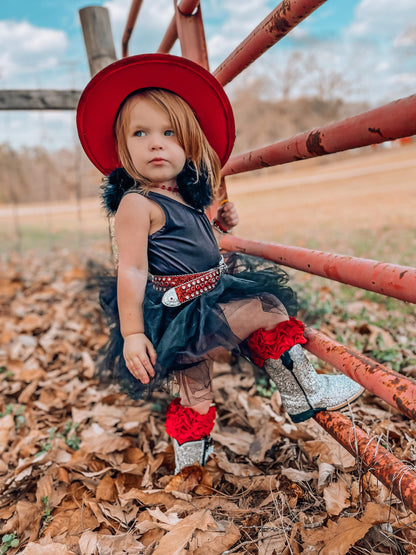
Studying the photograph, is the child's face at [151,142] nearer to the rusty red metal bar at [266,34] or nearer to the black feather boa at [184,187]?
the black feather boa at [184,187]

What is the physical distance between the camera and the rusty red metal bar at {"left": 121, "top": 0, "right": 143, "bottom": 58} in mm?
2182

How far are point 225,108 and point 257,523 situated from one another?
49.6 inches

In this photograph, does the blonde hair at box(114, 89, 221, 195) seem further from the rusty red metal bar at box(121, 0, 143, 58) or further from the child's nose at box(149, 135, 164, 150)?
the rusty red metal bar at box(121, 0, 143, 58)

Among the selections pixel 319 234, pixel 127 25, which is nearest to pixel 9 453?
pixel 127 25

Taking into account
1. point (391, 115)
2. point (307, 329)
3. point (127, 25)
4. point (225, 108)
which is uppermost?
point (127, 25)

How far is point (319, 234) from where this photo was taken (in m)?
5.97

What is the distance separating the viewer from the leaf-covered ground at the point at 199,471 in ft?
3.65

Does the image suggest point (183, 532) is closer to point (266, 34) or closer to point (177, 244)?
point (177, 244)

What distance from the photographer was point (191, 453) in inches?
56.7

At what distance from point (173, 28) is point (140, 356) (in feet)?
4.80

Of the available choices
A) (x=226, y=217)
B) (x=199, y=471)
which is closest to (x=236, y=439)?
(x=199, y=471)

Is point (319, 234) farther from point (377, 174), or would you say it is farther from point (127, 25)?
point (377, 174)

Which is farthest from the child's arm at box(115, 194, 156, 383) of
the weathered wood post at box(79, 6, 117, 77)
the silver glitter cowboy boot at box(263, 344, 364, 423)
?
the weathered wood post at box(79, 6, 117, 77)

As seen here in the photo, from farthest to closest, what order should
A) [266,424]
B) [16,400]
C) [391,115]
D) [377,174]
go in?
1. [377,174]
2. [16,400]
3. [266,424]
4. [391,115]
